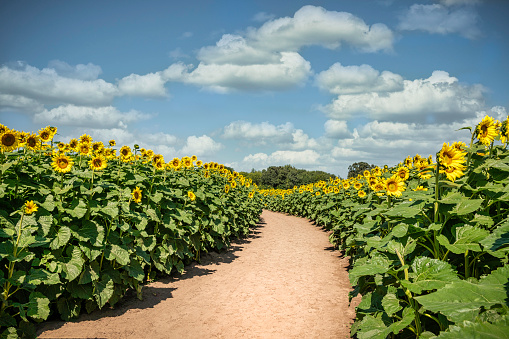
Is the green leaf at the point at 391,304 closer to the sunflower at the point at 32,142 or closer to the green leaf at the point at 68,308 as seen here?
the green leaf at the point at 68,308

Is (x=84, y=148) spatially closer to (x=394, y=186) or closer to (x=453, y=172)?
(x=394, y=186)

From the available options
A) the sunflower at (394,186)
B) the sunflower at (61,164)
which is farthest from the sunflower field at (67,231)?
the sunflower at (394,186)

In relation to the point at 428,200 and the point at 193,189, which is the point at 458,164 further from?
the point at 193,189

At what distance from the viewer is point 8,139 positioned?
4012mm

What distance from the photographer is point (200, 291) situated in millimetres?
6031

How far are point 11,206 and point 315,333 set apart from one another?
4255 mm

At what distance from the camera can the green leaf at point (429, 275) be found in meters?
2.19

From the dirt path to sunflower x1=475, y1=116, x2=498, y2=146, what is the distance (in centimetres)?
300

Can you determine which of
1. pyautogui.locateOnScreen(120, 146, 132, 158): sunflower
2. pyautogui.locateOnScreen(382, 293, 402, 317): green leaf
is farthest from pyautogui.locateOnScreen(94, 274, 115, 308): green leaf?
pyautogui.locateOnScreen(382, 293, 402, 317): green leaf

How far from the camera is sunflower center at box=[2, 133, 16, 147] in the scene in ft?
13.0

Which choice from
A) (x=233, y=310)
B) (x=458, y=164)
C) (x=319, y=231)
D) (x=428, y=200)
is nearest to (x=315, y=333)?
(x=233, y=310)

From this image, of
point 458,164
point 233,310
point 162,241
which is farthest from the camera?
point 162,241

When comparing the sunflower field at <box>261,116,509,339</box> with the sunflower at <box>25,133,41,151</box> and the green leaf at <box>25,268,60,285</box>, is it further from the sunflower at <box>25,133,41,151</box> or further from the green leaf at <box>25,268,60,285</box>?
the sunflower at <box>25,133,41,151</box>

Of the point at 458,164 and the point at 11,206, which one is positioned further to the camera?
the point at 11,206
